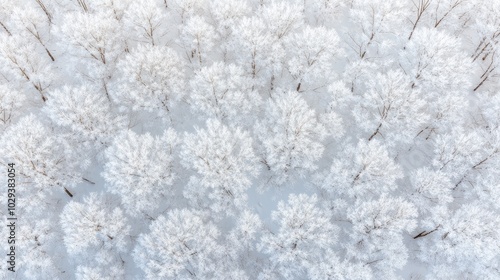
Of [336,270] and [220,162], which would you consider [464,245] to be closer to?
[336,270]

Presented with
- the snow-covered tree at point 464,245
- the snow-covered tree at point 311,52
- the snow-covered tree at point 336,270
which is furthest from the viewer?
the snow-covered tree at point 311,52

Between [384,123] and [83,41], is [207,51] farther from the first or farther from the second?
[384,123]

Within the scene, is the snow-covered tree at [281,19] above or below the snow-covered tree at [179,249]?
above

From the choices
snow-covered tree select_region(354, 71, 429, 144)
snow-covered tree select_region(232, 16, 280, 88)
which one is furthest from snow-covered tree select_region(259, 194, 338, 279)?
snow-covered tree select_region(232, 16, 280, 88)

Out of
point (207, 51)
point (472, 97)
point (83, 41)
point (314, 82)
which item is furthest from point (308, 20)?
point (83, 41)

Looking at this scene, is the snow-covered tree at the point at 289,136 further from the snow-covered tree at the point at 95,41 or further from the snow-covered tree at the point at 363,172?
the snow-covered tree at the point at 95,41

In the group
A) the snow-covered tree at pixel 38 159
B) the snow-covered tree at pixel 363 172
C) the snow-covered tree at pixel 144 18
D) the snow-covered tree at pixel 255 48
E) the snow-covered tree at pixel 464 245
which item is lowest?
the snow-covered tree at pixel 464 245

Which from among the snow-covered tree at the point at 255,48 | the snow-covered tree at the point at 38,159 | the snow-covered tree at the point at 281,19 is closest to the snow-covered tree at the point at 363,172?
the snow-covered tree at the point at 255,48

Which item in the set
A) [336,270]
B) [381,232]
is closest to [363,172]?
[381,232]
